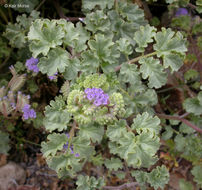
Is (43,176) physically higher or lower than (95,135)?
lower

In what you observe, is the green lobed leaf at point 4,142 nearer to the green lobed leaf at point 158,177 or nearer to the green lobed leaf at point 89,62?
the green lobed leaf at point 89,62

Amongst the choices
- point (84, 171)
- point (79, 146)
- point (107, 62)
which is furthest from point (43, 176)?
point (107, 62)

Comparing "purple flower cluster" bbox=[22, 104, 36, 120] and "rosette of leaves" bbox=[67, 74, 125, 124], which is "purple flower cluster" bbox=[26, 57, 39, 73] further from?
"rosette of leaves" bbox=[67, 74, 125, 124]

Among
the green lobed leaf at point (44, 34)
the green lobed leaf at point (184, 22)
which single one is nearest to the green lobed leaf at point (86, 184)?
the green lobed leaf at point (44, 34)

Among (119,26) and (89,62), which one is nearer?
(89,62)

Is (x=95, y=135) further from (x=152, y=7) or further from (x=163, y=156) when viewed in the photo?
(x=152, y=7)

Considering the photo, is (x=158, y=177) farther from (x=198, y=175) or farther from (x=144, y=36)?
(x=144, y=36)

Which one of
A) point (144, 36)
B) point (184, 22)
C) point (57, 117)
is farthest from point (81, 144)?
point (184, 22)
